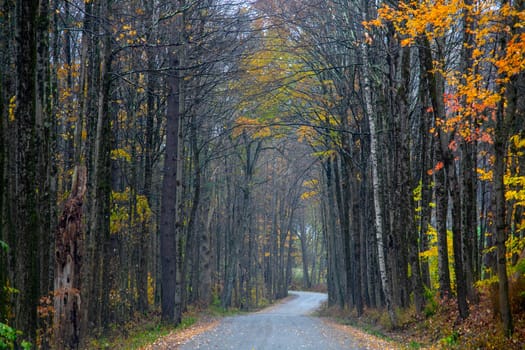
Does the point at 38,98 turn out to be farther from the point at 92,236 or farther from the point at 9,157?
the point at 92,236

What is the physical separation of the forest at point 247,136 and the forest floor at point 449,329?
0.14 m

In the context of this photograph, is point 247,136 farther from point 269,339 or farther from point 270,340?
point 270,340

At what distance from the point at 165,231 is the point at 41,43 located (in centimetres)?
1092

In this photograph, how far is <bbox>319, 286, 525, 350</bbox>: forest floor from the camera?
1151cm

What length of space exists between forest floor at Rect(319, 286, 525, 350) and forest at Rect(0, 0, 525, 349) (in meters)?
0.14

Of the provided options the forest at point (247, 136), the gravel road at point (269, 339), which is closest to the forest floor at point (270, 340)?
the gravel road at point (269, 339)

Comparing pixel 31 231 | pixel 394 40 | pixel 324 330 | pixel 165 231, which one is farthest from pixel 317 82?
pixel 31 231

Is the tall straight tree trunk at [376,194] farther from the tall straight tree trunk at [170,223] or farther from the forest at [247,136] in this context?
the tall straight tree trunk at [170,223]

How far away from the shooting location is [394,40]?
735 inches

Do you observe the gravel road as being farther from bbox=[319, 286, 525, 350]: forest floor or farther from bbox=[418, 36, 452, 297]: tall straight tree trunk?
bbox=[418, 36, 452, 297]: tall straight tree trunk

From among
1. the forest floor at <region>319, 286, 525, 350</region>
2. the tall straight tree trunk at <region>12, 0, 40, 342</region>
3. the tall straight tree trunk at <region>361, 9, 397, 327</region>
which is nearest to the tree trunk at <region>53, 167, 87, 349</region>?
the tall straight tree trunk at <region>12, 0, 40, 342</region>

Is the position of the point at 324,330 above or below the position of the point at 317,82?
below

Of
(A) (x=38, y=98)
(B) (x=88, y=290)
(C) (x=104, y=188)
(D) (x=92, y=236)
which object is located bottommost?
(B) (x=88, y=290)

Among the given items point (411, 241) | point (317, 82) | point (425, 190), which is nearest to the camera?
point (411, 241)
